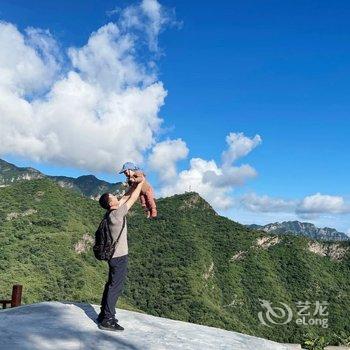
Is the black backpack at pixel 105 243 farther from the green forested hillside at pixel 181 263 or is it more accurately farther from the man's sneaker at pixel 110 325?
the green forested hillside at pixel 181 263

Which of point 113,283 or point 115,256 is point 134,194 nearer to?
point 115,256

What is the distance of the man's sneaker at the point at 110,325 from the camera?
21.4ft

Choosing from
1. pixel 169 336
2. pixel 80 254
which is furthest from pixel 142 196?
pixel 80 254

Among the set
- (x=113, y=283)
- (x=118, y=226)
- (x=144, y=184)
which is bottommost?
(x=113, y=283)

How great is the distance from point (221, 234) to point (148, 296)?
45547mm

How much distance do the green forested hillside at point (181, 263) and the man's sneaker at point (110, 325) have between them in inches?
3016

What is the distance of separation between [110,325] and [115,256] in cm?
96

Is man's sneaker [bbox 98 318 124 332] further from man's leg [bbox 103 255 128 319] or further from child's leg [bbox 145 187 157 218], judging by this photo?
child's leg [bbox 145 187 157 218]

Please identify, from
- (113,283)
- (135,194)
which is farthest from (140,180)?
(113,283)

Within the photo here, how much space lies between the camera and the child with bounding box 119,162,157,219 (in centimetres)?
664

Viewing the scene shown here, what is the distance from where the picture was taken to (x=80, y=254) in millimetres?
116688

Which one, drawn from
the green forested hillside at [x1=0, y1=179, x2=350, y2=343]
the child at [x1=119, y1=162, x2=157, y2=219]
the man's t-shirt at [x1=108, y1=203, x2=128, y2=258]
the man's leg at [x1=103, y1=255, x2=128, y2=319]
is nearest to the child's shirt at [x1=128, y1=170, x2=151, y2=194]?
the child at [x1=119, y1=162, x2=157, y2=219]

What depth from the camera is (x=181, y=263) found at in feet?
424

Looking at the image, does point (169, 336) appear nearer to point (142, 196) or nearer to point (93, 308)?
point (93, 308)
